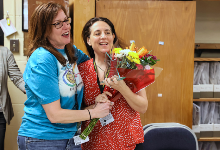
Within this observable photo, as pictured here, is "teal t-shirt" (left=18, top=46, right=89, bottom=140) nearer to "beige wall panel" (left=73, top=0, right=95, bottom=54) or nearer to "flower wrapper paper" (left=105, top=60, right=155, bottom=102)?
"flower wrapper paper" (left=105, top=60, right=155, bottom=102)

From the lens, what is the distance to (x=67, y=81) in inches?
43.2

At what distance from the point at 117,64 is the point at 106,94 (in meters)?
0.25

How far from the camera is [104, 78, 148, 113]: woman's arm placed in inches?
46.6

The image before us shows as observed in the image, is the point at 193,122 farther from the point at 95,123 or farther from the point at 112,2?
the point at 112,2

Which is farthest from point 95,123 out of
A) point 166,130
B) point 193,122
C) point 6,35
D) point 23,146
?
point 6,35

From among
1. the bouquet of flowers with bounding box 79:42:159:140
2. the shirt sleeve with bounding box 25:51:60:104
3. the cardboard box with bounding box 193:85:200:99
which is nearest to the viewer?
the shirt sleeve with bounding box 25:51:60:104

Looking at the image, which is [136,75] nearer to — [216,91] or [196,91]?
[196,91]

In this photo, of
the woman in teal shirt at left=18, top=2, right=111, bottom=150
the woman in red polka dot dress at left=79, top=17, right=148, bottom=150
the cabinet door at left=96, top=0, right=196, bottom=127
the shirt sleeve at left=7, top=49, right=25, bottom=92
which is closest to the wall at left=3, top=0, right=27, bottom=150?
the shirt sleeve at left=7, top=49, right=25, bottom=92

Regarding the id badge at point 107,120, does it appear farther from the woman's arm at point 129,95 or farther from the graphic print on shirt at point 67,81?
the graphic print on shirt at point 67,81

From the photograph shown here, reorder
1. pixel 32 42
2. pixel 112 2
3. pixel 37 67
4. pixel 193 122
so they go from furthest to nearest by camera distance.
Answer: pixel 193 122 → pixel 112 2 → pixel 32 42 → pixel 37 67

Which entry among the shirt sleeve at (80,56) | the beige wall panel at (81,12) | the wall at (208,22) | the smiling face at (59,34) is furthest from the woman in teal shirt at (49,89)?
the wall at (208,22)

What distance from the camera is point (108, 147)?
4.27 ft

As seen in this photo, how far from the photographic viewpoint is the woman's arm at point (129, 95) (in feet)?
3.88

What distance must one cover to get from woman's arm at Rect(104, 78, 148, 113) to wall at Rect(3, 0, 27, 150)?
5.44 feet
